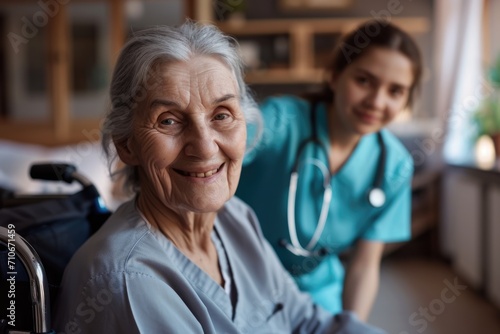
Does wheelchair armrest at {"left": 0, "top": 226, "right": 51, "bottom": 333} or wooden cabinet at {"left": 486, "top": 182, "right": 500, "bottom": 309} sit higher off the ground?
wheelchair armrest at {"left": 0, "top": 226, "right": 51, "bottom": 333}

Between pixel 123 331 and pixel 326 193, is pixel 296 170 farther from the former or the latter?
pixel 123 331

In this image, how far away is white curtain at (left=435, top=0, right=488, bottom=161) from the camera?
11.6 feet

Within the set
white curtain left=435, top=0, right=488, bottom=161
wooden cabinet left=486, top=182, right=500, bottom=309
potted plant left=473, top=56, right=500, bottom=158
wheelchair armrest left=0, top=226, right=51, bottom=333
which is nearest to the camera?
wheelchair armrest left=0, top=226, right=51, bottom=333

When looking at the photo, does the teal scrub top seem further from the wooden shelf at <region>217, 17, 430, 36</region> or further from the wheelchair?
the wooden shelf at <region>217, 17, 430, 36</region>

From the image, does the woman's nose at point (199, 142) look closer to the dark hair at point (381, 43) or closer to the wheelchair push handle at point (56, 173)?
the wheelchair push handle at point (56, 173)

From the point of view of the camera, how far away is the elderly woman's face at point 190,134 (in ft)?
2.68

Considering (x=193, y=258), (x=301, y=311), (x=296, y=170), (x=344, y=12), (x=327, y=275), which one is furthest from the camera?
(x=344, y=12)

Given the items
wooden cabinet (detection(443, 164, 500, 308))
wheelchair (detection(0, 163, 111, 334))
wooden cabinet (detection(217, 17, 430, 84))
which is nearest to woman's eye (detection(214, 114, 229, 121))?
wheelchair (detection(0, 163, 111, 334))

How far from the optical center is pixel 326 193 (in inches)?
55.8

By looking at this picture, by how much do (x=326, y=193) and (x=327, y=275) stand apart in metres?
0.25

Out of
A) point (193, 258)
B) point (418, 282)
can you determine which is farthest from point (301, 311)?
point (418, 282)

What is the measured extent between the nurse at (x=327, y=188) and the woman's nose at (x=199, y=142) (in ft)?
1.67

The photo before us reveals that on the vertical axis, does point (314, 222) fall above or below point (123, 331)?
below

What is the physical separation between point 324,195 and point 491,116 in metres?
2.29
